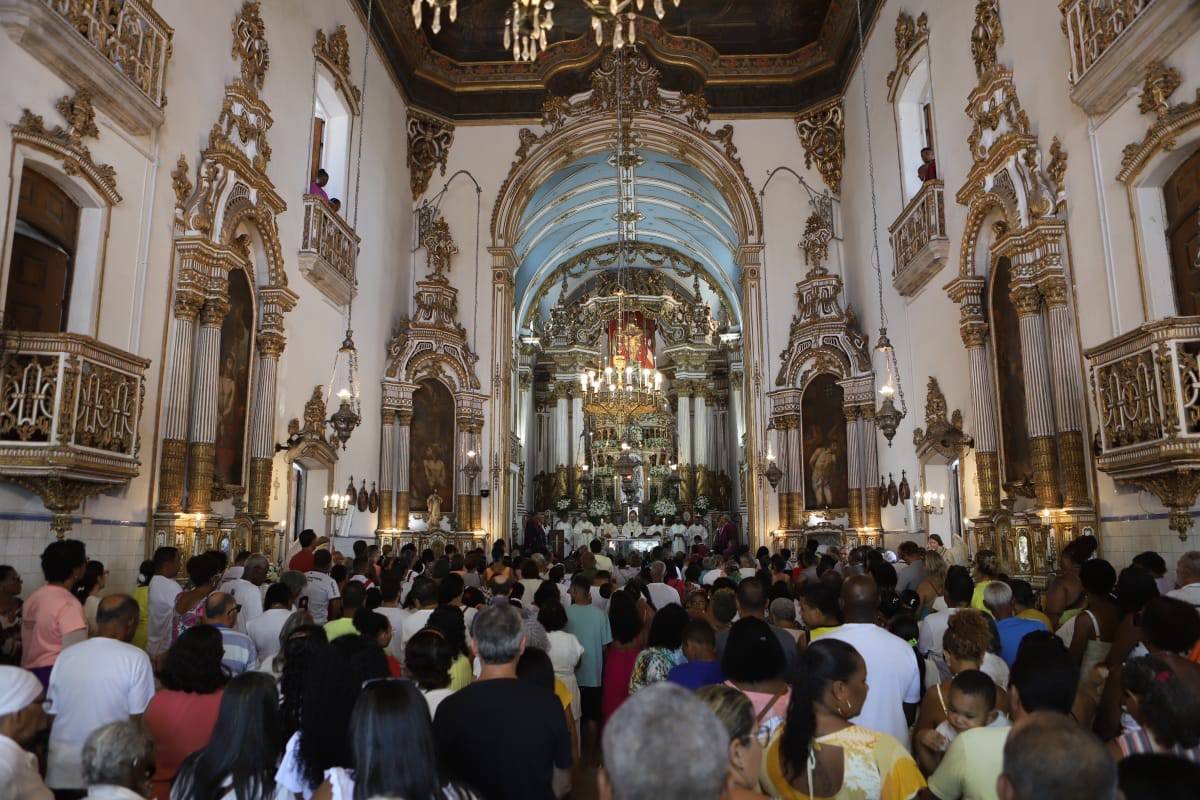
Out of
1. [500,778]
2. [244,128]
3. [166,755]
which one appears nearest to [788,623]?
[500,778]

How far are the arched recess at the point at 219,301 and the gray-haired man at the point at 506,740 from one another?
7.08 meters

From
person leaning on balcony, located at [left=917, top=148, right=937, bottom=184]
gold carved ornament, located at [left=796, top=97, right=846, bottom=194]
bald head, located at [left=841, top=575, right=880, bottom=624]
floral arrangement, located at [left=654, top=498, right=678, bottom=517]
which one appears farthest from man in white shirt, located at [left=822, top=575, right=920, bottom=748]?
floral arrangement, located at [left=654, top=498, right=678, bottom=517]

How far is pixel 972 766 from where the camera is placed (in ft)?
9.46

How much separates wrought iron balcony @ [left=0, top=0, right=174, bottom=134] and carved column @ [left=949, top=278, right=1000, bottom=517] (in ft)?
31.7

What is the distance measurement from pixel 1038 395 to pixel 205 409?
29.9ft

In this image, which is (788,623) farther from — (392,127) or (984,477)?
(392,127)

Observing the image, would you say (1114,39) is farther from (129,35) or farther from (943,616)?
(129,35)

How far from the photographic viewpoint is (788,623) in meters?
5.23

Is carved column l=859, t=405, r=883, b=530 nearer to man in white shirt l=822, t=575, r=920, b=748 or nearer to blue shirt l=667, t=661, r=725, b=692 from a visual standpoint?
man in white shirt l=822, t=575, r=920, b=748

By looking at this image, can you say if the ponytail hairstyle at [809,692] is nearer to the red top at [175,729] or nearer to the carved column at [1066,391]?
the red top at [175,729]

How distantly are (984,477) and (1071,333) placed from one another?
2.45 meters

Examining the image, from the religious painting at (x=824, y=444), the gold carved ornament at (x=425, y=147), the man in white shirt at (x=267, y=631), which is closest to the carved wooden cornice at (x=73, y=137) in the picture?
the man in white shirt at (x=267, y=631)

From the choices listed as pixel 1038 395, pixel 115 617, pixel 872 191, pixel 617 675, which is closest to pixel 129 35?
pixel 115 617

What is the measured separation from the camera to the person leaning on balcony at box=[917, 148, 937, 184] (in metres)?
13.0
